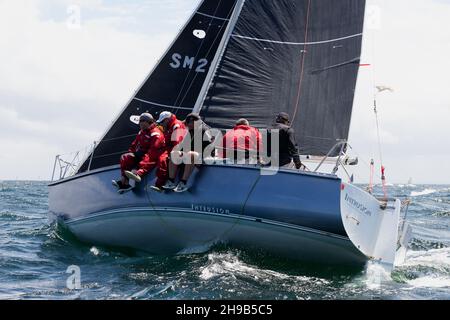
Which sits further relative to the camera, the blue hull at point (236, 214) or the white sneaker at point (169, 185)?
the white sneaker at point (169, 185)

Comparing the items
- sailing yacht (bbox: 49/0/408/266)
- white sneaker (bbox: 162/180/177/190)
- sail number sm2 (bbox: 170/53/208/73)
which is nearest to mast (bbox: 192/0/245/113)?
sailing yacht (bbox: 49/0/408/266)

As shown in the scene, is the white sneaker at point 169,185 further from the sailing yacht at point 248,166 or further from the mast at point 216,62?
the mast at point 216,62

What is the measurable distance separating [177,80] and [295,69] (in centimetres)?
223

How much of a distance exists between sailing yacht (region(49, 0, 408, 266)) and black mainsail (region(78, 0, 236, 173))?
0.06 ft

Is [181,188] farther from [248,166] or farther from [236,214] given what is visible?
[248,166]

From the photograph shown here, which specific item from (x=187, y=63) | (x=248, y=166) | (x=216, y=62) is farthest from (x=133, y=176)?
(x=187, y=63)

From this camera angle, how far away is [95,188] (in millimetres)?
11016

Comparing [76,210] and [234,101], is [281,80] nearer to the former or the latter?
[234,101]

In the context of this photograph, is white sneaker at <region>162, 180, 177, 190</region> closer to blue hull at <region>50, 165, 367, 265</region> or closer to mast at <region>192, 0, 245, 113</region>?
blue hull at <region>50, 165, 367, 265</region>

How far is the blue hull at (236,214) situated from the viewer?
877 centimetres

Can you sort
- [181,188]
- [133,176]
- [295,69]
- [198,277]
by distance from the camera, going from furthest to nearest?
[295,69], [133,176], [181,188], [198,277]

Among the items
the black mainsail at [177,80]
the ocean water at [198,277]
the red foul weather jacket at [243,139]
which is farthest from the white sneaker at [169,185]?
the black mainsail at [177,80]

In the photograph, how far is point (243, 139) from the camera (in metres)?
9.67

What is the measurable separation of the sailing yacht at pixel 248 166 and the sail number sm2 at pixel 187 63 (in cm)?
2
